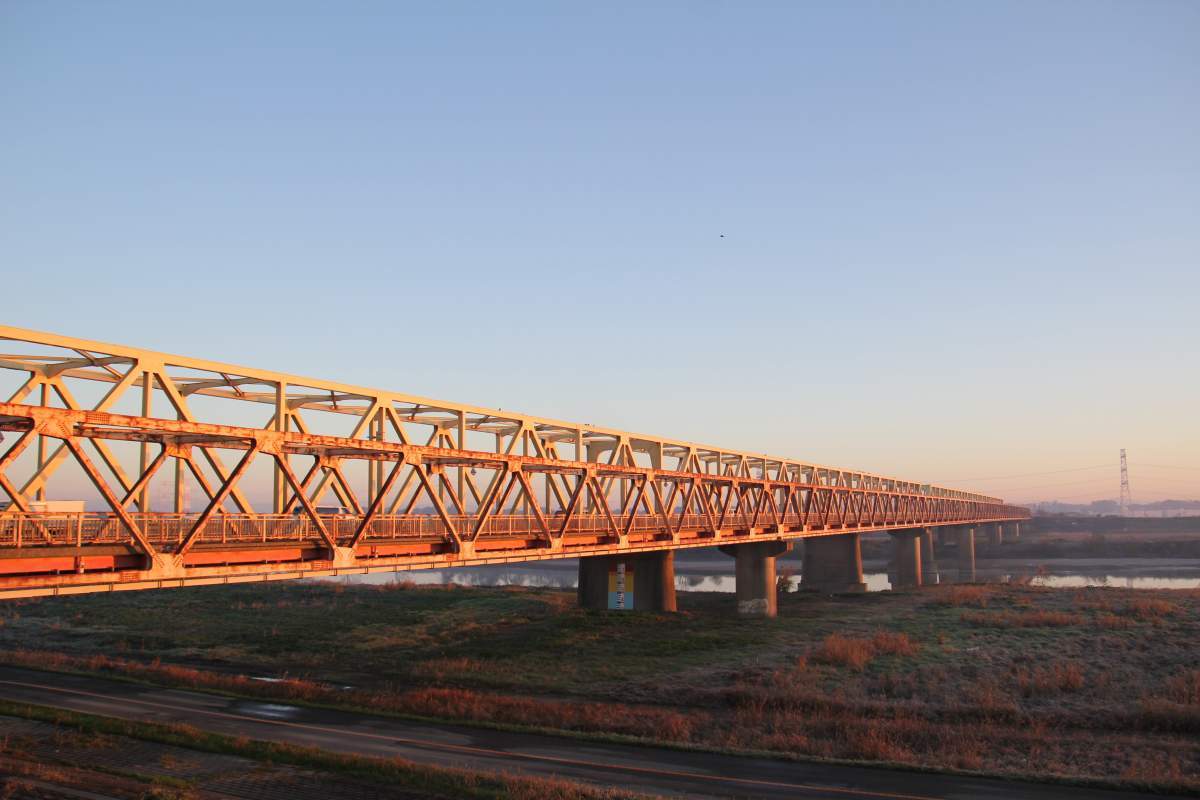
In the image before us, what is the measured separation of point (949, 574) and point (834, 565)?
55.7 meters

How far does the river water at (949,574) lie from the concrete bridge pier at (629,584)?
46152mm

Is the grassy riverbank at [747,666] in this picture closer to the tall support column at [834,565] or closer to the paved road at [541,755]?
the paved road at [541,755]

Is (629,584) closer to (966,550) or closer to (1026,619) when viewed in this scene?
(1026,619)

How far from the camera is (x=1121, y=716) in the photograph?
30.6 m

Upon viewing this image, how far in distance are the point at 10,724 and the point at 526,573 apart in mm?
130732

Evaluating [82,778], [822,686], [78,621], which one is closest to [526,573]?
[78,621]

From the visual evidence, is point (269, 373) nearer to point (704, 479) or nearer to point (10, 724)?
point (10, 724)

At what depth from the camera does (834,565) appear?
92062mm

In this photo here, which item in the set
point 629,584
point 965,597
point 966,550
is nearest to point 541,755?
point 629,584

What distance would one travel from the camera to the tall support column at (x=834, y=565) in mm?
91000

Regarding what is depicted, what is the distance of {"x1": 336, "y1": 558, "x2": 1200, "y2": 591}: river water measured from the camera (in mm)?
114062

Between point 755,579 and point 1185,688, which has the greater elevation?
point 755,579

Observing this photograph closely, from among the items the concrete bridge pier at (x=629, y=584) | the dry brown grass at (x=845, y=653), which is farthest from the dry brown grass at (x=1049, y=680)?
the concrete bridge pier at (x=629, y=584)

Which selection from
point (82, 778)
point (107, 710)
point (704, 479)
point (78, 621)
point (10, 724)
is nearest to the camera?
point (82, 778)
